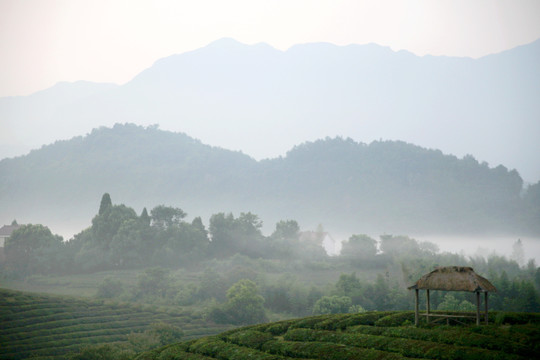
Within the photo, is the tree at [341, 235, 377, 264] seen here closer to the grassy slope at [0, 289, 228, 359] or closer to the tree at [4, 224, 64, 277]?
the grassy slope at [0, 289, 228, 359]

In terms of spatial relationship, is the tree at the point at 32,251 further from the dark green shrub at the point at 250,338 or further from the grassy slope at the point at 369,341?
the dark green shrub at the point at 250,338

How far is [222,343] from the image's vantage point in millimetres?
42625

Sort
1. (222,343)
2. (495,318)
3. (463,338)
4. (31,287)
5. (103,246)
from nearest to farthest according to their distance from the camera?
(463,338), (495,318), (222,343), (31,287), (103,246)

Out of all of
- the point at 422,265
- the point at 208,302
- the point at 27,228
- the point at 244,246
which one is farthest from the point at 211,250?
the point at 422,265

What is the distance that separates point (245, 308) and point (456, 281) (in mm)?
86418

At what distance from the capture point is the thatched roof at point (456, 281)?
111ft

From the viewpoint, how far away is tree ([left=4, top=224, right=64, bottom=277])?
16312 centimetres

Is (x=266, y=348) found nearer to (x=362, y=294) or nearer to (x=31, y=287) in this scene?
(x=362, y=294)

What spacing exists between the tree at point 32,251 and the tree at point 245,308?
2870 inches

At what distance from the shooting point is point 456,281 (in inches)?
1367

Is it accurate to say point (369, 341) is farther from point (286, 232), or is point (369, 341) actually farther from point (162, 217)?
→ point (162, 217)

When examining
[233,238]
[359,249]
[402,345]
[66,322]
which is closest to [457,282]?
[402,345]

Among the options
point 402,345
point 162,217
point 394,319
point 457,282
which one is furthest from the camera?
point 162,217

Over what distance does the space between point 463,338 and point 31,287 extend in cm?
14320
